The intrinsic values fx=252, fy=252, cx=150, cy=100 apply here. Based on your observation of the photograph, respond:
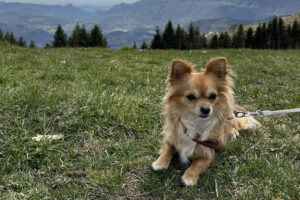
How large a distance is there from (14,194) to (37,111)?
189cm

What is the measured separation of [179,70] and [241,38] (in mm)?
57841

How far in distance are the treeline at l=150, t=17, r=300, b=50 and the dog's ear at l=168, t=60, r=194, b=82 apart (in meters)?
44.1

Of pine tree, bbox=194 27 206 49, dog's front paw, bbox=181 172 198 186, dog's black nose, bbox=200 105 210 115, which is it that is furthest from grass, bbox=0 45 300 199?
pine tree, bbox=194 27 206 49

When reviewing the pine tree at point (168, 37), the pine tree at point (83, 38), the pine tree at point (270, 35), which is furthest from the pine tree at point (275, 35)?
the pine tree at point (83, 38)

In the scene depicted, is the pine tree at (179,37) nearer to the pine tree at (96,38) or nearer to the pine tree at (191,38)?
the pine tree at (191,38)

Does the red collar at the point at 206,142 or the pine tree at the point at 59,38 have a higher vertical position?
the pine tree at the point at 59,38

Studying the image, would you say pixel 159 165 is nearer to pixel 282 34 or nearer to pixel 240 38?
pixel 282 34

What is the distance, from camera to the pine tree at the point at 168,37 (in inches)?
1858

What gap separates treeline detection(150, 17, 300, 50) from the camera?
156 feet

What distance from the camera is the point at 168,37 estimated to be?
47438 mm

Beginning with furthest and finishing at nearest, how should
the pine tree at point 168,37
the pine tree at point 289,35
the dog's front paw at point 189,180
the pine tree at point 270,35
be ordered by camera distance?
the pine tree at point 289,35 < the pine tree at point 270,35 < the pine tree at point 168,37 < the dog's front paw at point 189,180

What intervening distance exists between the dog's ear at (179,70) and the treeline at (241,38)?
44.1 m

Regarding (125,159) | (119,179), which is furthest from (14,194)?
(125,159)

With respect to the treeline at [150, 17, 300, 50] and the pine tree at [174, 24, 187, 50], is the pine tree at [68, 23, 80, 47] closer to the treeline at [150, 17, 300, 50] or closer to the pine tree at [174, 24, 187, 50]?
the treeline at [150, 17, 300, 50]
